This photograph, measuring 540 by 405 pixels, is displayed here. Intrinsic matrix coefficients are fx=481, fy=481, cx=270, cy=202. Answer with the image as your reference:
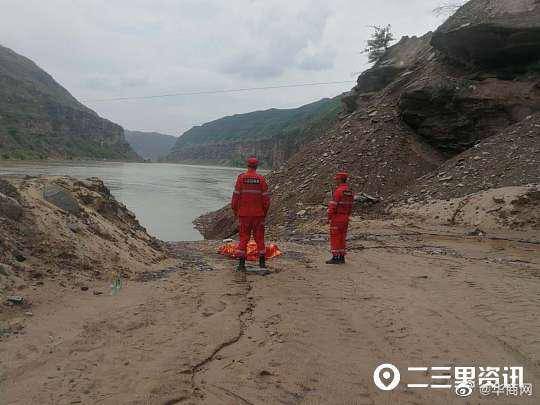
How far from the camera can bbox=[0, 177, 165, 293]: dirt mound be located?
17.1ft

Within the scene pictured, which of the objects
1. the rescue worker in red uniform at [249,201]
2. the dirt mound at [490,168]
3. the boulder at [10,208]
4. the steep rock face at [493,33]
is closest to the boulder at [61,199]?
the boulder at [10,208]

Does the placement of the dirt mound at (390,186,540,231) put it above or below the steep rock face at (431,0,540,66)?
below

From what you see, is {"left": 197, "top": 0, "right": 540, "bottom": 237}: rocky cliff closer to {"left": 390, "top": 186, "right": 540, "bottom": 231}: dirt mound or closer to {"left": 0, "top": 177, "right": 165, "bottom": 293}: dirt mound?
{"left": 390, "top": 186, "right": 540, "bottom": 231}: dirt mound

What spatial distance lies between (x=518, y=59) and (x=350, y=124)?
6552 millimetres

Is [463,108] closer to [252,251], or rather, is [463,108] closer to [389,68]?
[389,68]

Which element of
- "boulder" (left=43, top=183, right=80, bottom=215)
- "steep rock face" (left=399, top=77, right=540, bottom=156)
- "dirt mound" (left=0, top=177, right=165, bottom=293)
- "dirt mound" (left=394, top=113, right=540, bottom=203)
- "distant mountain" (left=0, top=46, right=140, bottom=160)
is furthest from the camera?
"distant mountain" (left=0, top=46, right=140, bottom=160)

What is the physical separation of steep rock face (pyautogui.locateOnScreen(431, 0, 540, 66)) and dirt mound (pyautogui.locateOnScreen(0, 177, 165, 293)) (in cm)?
1440

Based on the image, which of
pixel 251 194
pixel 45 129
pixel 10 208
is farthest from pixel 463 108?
pixel 45 129

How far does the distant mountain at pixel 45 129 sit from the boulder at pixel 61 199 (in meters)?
68.8

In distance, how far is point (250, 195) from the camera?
738cm

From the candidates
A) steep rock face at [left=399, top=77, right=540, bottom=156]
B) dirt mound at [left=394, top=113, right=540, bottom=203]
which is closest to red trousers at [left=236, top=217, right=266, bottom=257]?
dirt mound at [left=394, top=113, right=540, bottom=203]

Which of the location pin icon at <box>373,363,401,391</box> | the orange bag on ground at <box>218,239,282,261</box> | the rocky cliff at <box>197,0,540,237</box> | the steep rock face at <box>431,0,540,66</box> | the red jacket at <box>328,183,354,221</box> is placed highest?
the steep rock face at <box>431,0,540,66</box>

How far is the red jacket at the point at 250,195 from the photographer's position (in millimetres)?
7375

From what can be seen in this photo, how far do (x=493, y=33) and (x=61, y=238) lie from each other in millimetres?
16175
